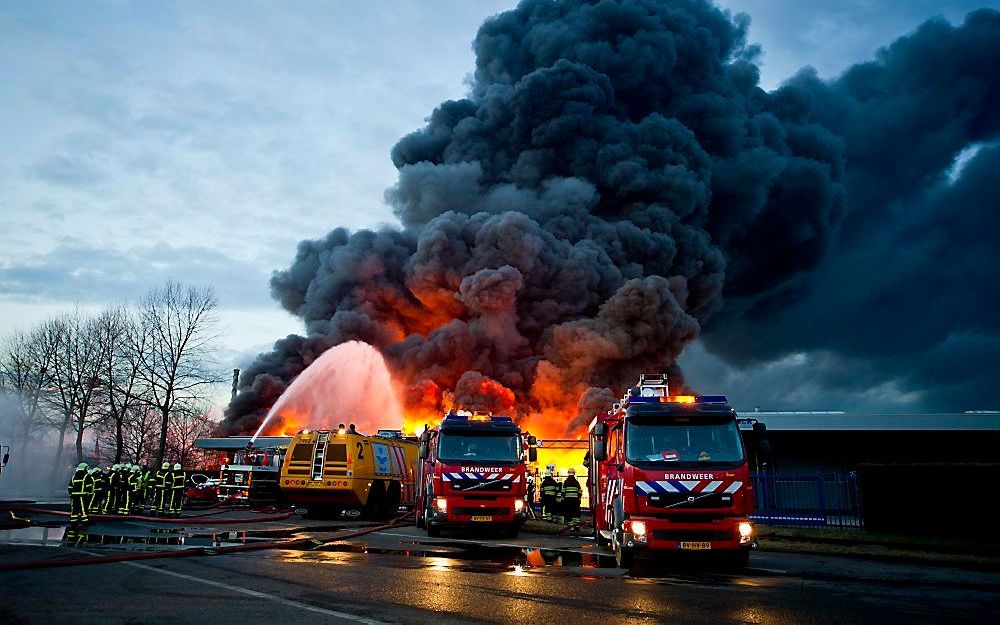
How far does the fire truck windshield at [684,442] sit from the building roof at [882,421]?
603 inches

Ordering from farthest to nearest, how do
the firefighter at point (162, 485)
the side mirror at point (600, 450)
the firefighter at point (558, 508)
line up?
1. the firefighter at point (558, 508)
2. the firefighter at point (162, 485)
3. the side mirror at point (600, 450)

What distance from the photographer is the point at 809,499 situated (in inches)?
715

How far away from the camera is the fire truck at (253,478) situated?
24031 mm

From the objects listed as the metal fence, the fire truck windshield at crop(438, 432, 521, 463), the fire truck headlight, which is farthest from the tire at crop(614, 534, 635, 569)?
the metal fence

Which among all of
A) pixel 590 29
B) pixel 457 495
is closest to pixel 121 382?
pixel 457 495

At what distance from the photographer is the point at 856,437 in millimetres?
27266

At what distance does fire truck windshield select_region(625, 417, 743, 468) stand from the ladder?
10530 millimetres

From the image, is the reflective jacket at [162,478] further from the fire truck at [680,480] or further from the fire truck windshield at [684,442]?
the fire truck windshield at [684,442]

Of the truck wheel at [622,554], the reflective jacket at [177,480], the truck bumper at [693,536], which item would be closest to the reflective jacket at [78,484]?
the reflective jacket at [177,480]

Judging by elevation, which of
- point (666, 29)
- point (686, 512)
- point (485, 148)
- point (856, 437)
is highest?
point (666, 29)

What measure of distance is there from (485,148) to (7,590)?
49.2 metres

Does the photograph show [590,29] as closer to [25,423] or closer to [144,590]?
[25,423]

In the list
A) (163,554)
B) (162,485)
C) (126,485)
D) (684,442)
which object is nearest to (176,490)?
(162,485)

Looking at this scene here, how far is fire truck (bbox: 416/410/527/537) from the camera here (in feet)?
49.8
